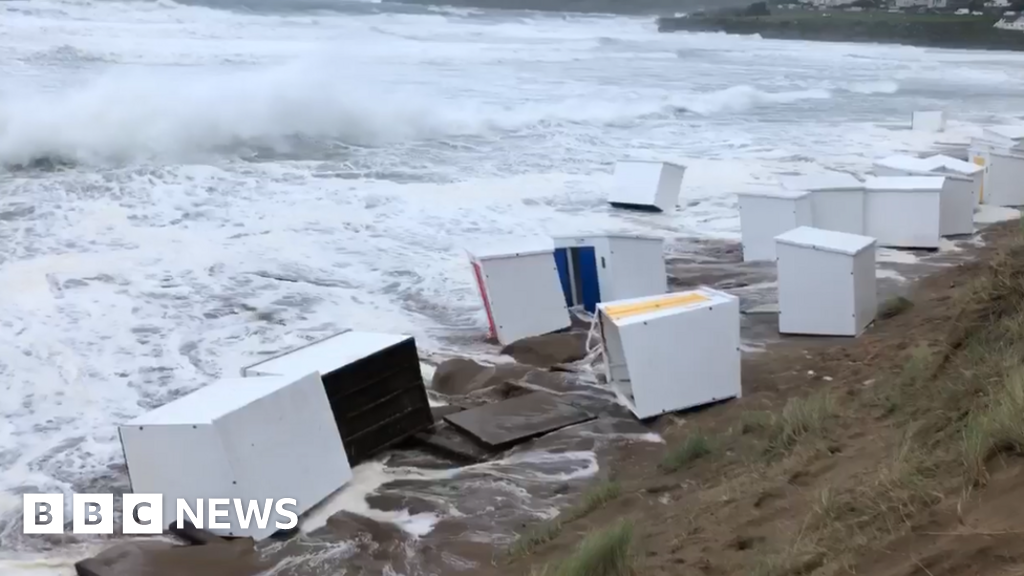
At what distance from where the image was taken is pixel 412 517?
18.7ft

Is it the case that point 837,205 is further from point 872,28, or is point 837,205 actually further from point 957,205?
point 872,28

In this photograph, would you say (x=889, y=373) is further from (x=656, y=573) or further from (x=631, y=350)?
(x=656, y=573)

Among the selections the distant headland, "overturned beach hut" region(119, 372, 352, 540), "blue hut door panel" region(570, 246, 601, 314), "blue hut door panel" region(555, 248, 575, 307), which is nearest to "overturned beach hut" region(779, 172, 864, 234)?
"blue hut door panel" region(570, 246, 601, 314)

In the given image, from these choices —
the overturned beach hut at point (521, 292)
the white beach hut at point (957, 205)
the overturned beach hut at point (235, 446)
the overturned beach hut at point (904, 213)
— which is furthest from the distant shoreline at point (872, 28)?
the overturned beach hut at point (235, 446)

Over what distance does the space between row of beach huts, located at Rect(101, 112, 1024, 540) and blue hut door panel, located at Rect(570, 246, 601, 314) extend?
1cm

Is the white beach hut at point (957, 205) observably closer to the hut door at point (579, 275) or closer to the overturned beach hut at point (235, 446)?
the hut door at point (579, 275)

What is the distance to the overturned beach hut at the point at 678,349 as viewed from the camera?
657cm

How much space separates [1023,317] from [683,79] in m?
37.0

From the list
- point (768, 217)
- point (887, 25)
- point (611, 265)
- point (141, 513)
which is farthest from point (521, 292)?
point (887, 25)

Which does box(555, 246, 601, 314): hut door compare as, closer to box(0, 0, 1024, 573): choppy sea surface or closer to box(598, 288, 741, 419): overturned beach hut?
box(0, 0, 1024, 573): choppy sea surface

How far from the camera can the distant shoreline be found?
67.6 metres

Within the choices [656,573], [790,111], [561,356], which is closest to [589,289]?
[561,356]

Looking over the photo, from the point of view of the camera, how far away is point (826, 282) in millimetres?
8086

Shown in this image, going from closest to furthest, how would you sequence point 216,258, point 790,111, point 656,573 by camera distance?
point 656,573, point 216,258, point 790,111
